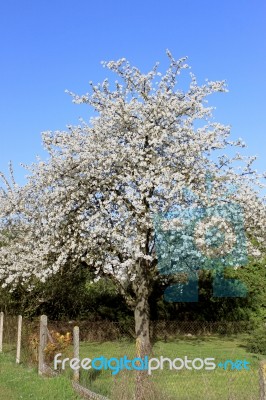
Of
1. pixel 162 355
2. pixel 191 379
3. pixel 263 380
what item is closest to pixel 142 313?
pixel 162 355

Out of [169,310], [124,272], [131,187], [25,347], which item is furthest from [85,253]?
[169,310]

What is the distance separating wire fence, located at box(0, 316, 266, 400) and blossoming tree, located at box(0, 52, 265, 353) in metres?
2.04

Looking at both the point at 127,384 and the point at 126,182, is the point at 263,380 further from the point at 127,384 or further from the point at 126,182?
the point at 126,182

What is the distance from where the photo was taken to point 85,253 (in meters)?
18.9

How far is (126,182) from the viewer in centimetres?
1730

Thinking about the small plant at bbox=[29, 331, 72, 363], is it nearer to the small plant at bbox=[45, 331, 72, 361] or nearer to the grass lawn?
the small plant at bbox=[45, 331, 72, 361]

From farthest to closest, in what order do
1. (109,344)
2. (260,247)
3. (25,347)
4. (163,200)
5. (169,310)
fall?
(169,310) < (109,344) < (260,247) < (163,200) < (25,347)

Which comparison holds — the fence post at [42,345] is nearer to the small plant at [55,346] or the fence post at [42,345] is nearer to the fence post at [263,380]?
the small plant at [55,346]

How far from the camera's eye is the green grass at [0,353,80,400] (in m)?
10.2

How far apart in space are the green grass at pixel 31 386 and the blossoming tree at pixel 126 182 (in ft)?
16.2

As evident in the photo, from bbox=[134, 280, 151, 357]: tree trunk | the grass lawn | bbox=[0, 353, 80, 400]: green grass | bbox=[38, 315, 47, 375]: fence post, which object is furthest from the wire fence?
bbox=[134, 280, 151, 357]: tree trunk

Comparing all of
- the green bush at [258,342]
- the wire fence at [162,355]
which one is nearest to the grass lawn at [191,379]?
the wire fence at [162,355]

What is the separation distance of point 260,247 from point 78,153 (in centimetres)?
680

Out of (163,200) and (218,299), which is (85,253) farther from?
(218,299)
